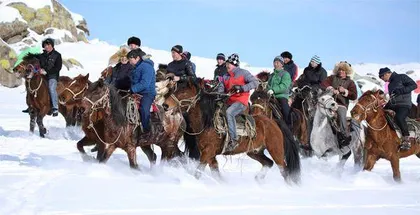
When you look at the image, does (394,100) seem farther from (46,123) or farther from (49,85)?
(46,123)

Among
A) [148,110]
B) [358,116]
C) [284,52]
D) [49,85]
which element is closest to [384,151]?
[358,116]

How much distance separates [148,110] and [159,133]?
0.59 metres

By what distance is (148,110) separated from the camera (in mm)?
9836

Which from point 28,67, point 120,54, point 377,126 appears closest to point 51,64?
point 28,67

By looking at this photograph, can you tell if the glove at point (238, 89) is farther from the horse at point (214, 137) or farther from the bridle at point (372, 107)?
the bridle at point (372, 107)

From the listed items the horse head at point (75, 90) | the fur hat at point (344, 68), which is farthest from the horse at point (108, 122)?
the fur hat at point (344, 68)

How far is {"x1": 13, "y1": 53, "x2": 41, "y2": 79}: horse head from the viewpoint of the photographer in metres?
15.0

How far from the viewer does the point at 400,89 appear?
36.1 feet

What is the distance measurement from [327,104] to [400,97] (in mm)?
1421

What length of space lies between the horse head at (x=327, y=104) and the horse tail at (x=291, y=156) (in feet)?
5.98

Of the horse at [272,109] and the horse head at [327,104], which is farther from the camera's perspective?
the horse at [272,109]

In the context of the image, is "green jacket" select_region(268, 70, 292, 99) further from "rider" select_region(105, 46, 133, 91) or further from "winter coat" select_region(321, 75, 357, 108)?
"rider" select_region(105, 46, 133, 91)

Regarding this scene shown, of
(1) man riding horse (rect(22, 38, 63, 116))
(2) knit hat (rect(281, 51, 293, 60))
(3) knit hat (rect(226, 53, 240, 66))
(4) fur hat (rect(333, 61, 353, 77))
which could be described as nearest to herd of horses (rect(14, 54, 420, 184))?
(3) knit hat (rect(226, 53, 240, 66))

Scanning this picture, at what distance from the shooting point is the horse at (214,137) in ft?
30.9
